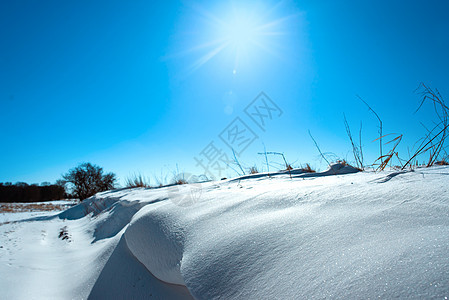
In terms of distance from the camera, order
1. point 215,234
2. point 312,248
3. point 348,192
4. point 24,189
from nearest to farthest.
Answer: point 312,248, point 215,234, point 348,192, point 24,189

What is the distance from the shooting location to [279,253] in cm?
59

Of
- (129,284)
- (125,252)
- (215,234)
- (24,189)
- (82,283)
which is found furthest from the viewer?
(24,189)

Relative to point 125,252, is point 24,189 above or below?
above

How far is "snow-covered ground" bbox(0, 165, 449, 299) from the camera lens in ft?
1.33

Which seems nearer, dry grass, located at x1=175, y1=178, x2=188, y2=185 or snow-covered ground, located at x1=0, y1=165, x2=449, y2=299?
snow-covered ground, located at x1=0, y1=165, x2=449, y2=299

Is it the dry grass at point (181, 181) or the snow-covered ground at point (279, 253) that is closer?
the snow-covered ground at point (279, 253)

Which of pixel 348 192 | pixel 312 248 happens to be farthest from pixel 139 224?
pixel 348 192

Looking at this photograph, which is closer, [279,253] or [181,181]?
[279,253]

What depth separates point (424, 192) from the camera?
0.72 metres

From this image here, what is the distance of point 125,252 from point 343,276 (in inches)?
50.9

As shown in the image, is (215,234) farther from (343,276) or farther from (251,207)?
(343,276)

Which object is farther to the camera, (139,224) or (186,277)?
(139,224)

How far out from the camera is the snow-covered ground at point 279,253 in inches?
16.0

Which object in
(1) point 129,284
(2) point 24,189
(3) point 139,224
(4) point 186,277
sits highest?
(2) point 24,189
